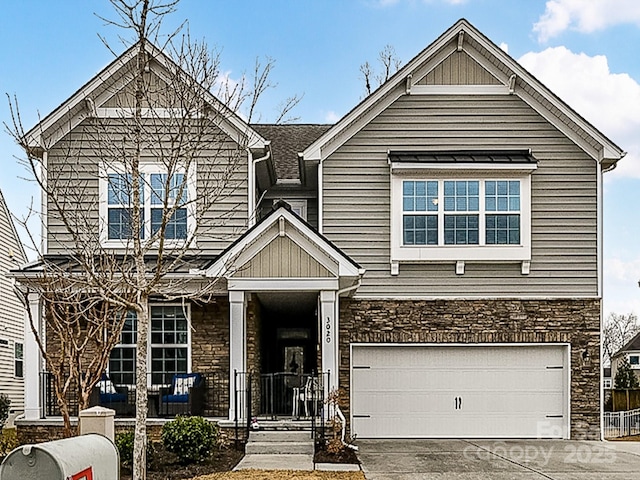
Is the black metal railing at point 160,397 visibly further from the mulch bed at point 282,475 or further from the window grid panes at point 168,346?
the mulch bed at point 282,475

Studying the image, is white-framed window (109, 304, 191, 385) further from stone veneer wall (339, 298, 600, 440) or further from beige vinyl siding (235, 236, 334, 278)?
stone veneer wall (339, 298, 600, 440)

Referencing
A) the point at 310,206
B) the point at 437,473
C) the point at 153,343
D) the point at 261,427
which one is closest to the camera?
the point at 437,473

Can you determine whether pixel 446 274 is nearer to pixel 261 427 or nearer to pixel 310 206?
pixel 310 206

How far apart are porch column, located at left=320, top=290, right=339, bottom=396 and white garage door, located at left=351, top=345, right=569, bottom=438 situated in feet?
9.30

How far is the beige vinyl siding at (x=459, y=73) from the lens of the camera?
18953 millimetres

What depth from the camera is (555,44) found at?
20.9 meters

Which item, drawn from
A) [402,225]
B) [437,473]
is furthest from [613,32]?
[437,473]

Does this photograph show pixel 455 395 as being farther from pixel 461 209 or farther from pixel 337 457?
pixel 337 457

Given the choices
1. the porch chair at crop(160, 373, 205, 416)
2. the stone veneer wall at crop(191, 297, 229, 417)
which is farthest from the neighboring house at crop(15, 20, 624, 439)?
the porch chair at crop(160, 373, 205, 416)

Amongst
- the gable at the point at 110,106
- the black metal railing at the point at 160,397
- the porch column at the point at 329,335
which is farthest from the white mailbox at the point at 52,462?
the gable at the point at 110,106

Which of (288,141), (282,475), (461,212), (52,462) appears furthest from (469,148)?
(52,462)

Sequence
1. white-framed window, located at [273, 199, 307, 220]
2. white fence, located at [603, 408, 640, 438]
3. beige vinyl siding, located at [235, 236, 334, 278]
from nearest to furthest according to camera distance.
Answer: beige vinyl siding, located at [235, 236, 334, 278] → white-framed window, located at [273, 199, 307, 220] → white fence, located at [603, 408, 640, 438]

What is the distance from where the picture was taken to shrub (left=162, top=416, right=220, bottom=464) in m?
13.6

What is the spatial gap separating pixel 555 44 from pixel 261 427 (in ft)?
37.2
